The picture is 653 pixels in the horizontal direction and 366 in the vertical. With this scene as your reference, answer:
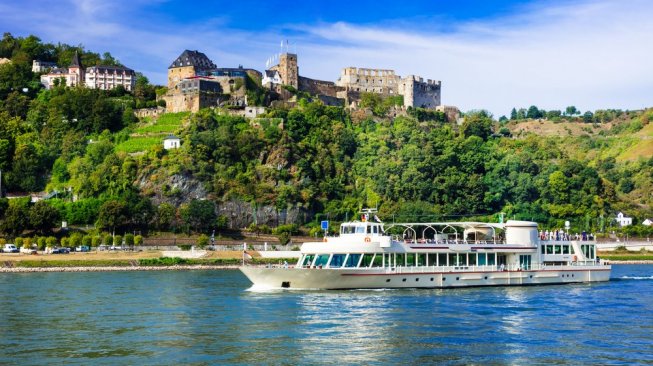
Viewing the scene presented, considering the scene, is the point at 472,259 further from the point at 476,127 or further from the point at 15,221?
the point at 476,127

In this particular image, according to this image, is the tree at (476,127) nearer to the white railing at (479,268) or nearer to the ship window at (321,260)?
the white railing at (479,268)

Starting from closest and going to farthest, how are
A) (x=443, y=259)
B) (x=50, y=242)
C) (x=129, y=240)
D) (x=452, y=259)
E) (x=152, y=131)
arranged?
1. (x=443, y=259)
2. (x=452, y=259)
3. (x=50, y=242)
4. (x=129, y=240)
5. (x=152, y=131)

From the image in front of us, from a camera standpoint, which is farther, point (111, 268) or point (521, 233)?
point (111, 268)

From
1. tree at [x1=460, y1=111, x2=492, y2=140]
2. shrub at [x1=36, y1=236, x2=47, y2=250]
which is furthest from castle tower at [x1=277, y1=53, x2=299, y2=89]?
shrub at [x1=36, y1=236, x2=47, y2=250]

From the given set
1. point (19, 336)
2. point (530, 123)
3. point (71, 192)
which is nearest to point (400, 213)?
point (71, 192)

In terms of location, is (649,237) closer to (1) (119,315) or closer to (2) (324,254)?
(2) (324,254)

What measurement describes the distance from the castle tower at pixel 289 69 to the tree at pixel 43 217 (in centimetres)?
5040

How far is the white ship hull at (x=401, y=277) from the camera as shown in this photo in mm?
47250

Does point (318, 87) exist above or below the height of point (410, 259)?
above

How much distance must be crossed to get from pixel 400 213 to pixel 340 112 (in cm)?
2865

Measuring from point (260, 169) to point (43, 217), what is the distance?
2661 centimetres

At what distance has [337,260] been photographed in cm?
4788

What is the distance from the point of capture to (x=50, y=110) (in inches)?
4441

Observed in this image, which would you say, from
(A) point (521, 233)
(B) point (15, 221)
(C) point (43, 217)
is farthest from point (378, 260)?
(B) point (15, 221)
